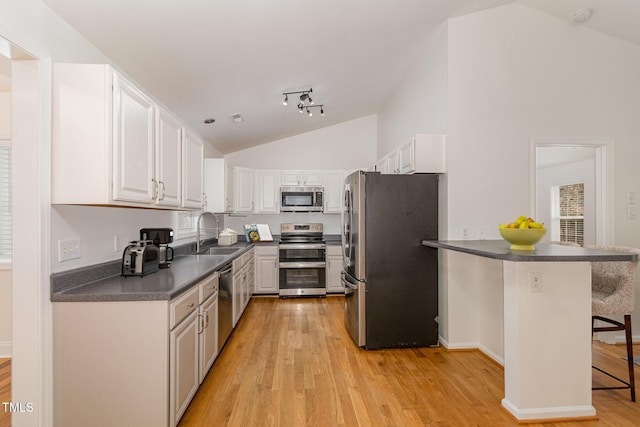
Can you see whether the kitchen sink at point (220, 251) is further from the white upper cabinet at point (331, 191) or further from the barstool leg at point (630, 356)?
the barstool leg at point (630, 356)

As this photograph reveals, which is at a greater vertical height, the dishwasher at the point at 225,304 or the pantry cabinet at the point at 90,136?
the pantry cabinet at the point at 90,136

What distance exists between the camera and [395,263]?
3154 mm

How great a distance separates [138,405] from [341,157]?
4847 mm

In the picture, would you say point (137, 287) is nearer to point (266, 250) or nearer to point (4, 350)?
point (4, 350)

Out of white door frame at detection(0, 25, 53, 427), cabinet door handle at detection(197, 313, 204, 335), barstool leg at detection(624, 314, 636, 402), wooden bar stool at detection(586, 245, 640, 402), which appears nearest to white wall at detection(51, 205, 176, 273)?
white door frame at detection(0, 25, 53, 427)

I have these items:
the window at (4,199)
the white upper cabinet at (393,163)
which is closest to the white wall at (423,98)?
the white upper cabinet at (393,163)

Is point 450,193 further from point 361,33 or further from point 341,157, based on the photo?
point 341,157

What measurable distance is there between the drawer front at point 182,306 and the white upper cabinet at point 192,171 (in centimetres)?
82

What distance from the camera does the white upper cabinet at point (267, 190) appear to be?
17.6ft

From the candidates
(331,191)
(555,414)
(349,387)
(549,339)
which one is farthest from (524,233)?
(331,191)

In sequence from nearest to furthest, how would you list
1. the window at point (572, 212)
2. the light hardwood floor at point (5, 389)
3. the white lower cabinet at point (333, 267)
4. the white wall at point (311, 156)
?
the light hardwood floor at point (5, 389) → the white lower cabinet at point (333, 267) → the window at point (572, 212) → the white wall at point (311, 156)

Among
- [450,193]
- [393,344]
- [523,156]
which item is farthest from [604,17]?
[393,344]

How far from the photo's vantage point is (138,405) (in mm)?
1698

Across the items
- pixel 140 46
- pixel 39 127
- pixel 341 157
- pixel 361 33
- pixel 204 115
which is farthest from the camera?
pixel 341 157
